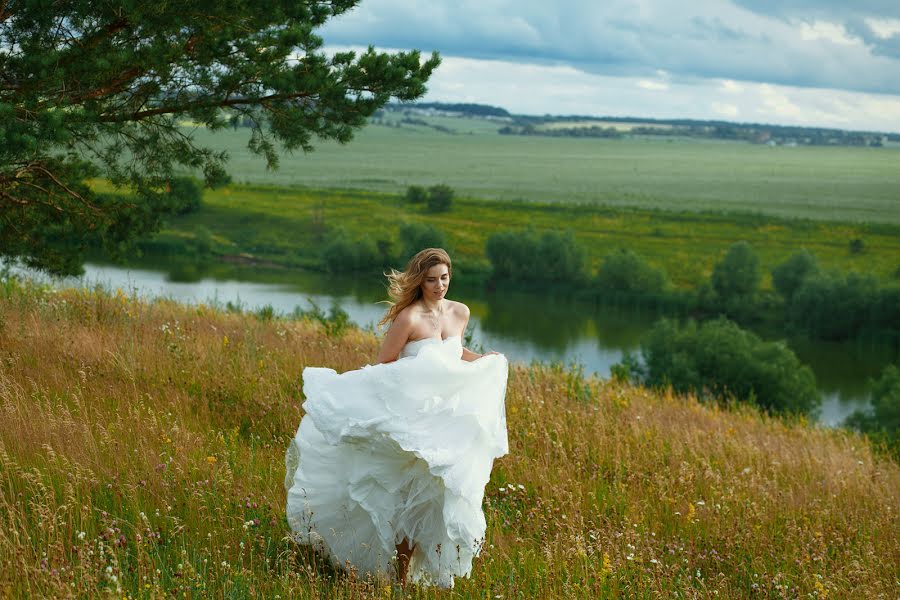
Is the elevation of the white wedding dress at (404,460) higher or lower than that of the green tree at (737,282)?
higher

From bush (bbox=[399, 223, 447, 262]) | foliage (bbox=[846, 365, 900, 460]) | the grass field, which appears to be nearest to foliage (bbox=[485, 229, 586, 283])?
the grass field

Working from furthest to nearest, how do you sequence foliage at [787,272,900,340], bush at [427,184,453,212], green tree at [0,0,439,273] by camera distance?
bush at [427,184,453,212], foliage at [787,272,900,340], green tree at [0,0,439,273]

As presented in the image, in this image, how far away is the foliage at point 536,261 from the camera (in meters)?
84.7

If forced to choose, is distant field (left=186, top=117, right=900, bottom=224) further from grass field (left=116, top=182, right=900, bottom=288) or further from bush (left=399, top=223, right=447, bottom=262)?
bush (left=399, top=223, right=447, bottom=262)

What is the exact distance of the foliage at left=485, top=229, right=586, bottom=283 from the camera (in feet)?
278

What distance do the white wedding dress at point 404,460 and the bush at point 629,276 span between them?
7891 cm

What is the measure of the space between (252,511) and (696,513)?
320 centimetres

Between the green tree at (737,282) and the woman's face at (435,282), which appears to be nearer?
the woman's face at (435,282)

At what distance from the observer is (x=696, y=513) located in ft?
21.2

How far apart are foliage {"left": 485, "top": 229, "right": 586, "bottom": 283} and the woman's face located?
7978 cm

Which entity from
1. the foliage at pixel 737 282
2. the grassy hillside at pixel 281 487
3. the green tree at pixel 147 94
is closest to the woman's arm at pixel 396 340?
the grassy hillside at pixel 281 487

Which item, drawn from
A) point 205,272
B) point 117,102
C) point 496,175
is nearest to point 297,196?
point 205,272

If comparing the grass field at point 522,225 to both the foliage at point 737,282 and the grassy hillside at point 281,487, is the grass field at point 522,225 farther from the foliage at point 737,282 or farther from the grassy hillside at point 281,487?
the grassy hillside at point 281,487

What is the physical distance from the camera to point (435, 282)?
4844mm
